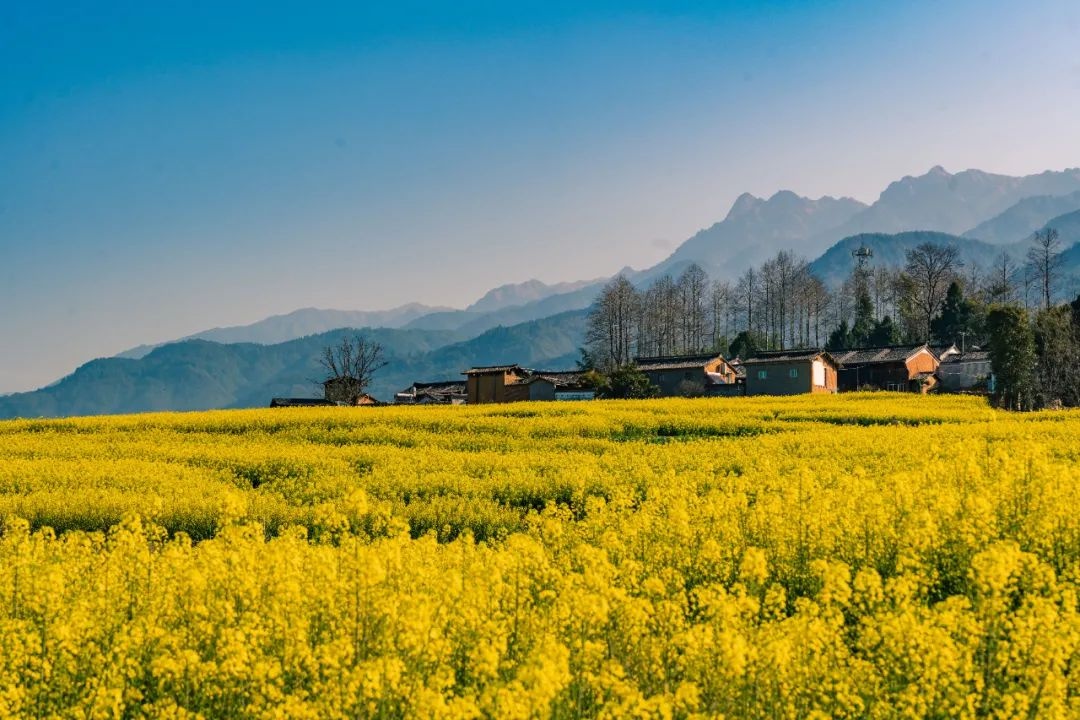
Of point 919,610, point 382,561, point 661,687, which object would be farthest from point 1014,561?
point 382,561

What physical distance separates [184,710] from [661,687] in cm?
437

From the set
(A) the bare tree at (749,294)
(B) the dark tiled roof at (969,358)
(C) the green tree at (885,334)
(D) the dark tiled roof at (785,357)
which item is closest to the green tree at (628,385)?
(D) the dark tiled roof at (785,357)

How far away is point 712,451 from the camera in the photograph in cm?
2639

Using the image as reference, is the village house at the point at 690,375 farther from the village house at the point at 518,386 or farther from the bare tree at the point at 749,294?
the bare tree at the point at 749,294

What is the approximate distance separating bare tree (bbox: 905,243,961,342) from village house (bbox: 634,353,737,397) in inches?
1540

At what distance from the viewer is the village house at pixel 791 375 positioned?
69.6 m

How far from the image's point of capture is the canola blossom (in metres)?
7.24

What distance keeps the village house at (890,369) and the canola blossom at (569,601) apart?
188ft

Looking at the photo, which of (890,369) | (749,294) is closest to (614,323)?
(749,294)

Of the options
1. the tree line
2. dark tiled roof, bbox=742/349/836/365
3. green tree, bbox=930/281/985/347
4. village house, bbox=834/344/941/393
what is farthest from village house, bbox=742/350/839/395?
green tree, bbox=930/281/985/347

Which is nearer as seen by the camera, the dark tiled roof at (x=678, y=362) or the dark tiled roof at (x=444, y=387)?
the dark tiled roof at (x=678, y=362)

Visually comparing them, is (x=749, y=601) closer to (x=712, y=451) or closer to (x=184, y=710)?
(x=184, y=710)

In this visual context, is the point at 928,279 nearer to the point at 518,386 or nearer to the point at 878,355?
the point at 878,355

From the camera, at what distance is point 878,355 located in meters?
77.9
